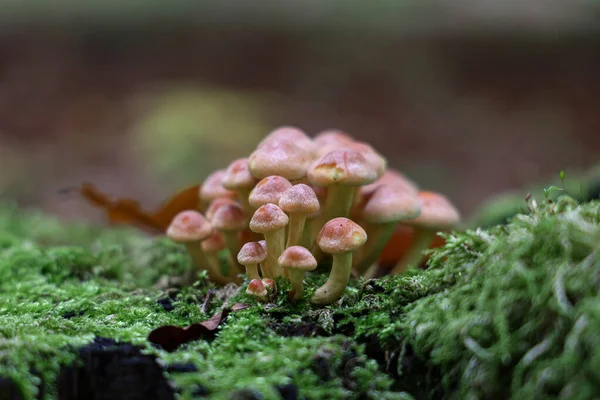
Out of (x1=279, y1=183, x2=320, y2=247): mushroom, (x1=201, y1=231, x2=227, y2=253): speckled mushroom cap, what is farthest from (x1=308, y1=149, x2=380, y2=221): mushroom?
(x1=201, y1=231, x2=227, y2=253): speckled mushroom cap

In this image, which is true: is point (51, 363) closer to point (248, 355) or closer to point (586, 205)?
point (248, 355)

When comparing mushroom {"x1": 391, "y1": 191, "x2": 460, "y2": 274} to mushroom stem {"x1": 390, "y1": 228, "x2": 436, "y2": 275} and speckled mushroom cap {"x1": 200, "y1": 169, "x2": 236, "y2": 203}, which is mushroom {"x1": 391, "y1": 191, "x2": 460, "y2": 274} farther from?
speckled mushroom cap {"x1": 200, "y1": 169, "x2": 236, "y2": 203}

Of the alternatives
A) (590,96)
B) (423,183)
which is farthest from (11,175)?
(590,96)

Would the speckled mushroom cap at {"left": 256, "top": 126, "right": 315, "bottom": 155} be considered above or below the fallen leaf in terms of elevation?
above

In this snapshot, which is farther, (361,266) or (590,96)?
(590,96)

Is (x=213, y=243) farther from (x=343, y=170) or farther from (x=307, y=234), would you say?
(x=343, y=170)
